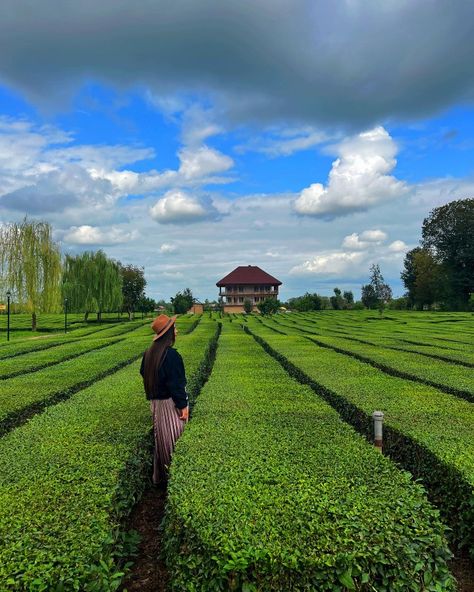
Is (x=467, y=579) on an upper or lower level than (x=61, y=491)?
lower

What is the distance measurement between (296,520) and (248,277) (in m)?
87.2

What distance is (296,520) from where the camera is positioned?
3410 millimetres

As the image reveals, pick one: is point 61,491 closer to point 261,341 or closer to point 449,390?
point 449,390

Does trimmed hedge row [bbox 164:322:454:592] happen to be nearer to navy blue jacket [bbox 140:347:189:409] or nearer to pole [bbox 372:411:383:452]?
pole [bbox 372:411:383:452]

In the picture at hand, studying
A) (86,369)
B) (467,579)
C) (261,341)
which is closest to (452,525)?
(467,579)

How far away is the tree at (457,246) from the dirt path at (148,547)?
59821mm

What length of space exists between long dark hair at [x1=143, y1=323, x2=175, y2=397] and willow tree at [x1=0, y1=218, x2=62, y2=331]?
1342 inches

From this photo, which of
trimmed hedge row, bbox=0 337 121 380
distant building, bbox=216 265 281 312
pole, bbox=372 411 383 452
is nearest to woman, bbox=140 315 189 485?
pole, bbox=372 411 383 452

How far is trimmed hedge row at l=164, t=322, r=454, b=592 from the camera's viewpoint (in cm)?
303

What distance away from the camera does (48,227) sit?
1506 inches

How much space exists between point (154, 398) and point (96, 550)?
2.66 m

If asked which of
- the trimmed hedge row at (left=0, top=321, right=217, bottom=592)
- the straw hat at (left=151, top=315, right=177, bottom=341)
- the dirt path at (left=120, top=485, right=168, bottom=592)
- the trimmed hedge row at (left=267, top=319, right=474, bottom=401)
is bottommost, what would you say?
the dirt path at (left=120, top=485, right=168, bottom=592)

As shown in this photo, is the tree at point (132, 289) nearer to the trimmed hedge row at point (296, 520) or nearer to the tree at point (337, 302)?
the tree at point (337, 302)

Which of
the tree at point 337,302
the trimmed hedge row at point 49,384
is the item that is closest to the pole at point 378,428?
the trimmed hedge row at point 49,384
